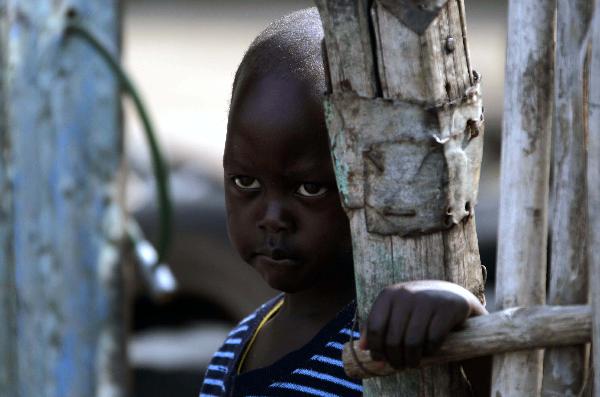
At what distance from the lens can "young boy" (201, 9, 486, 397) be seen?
193 centimetres

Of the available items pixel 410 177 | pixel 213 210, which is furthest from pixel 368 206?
pixel 213 210

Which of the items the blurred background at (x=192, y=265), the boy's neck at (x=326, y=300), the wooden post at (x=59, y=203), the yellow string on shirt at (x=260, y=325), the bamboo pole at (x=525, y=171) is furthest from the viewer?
the blurred background at (x=192, y=265)

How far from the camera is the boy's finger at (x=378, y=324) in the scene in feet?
5.25

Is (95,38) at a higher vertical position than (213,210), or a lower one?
higher

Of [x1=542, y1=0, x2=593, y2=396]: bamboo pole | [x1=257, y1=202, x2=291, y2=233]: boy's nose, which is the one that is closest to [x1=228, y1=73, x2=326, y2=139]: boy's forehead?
[x1=257, y1=202, x2=291, y2=233]: boy's nose

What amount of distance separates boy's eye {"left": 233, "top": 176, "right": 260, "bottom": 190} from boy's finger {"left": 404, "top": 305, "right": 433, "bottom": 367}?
0.51m

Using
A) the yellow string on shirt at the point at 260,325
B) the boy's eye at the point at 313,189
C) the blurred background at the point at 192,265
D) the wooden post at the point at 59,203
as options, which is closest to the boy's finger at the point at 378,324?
the boy's eye at the point at 313,189

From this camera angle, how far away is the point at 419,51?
5.43 feet

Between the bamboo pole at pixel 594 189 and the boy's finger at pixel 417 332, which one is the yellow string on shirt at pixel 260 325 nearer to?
the boy's finger at pixel 417 332

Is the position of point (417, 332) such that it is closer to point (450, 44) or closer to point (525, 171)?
point (525, 171)

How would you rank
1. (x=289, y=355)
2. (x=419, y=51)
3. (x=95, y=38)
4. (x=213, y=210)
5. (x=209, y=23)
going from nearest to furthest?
(x=419, y=51)
(x=289, y=355)
(x=95, y=38)
(x=213, y=210)
(x=209, y=23)

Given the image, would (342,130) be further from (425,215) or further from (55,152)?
(55,152)

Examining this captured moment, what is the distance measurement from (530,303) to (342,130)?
0.38 metres

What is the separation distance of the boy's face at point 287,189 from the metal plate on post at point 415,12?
362mm
